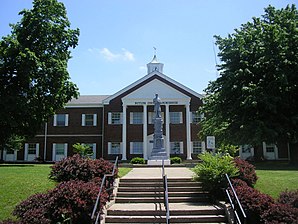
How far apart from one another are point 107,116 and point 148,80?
21.0ft

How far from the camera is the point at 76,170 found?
11.7 m

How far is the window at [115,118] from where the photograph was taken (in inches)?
1484

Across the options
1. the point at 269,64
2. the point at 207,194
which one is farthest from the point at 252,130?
the point at 207,194

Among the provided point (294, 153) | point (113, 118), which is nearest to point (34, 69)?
point (113, 118)

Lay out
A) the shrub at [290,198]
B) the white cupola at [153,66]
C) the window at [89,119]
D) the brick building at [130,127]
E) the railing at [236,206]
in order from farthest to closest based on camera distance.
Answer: the white cupola at [153,66]
the window at [89,119]
the brick building at [130,127]
the shrub at [290,198]
the railing at [236,206]

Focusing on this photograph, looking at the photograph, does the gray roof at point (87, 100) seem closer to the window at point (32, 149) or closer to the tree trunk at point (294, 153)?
the window at point (32, 149)

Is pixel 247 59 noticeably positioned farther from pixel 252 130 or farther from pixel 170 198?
pixel 170 198

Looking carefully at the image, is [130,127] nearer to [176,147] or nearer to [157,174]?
[176,147]

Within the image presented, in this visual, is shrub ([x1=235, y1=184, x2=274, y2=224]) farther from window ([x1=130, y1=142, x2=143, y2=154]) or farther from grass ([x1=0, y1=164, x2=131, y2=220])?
window ([x1=130, y1=142, x2=143, y2=154])

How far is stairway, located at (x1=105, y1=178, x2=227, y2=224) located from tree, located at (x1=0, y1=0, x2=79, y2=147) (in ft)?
45.8

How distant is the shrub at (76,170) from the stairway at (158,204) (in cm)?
111

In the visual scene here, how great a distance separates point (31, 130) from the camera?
25594 millimetres

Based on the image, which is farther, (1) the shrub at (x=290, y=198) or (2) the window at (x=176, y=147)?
(2) the window at (x=176, y=147)

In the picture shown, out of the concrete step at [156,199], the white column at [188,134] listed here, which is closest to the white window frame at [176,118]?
the white column at [188,134]
